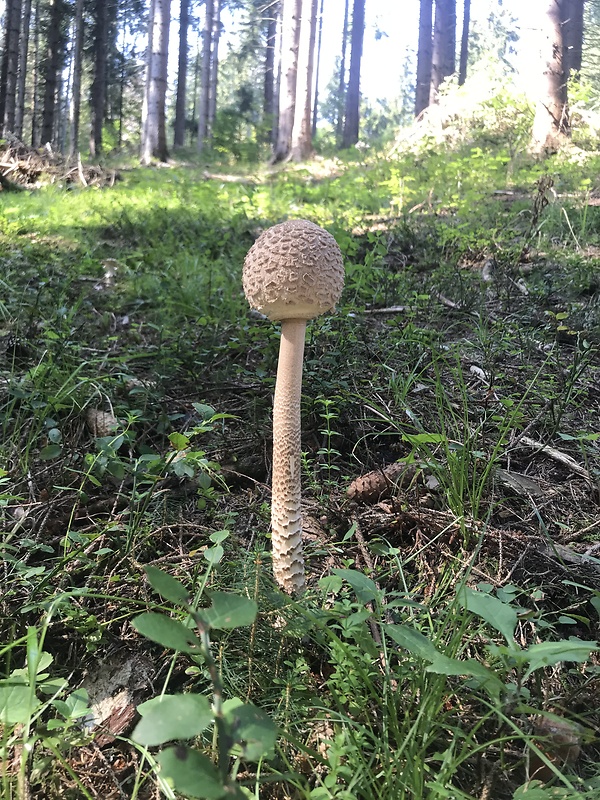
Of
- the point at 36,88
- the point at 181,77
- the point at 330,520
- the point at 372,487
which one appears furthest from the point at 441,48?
the point at 36,88

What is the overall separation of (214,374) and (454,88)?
11.5m

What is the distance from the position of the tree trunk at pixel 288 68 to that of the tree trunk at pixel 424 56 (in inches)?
198

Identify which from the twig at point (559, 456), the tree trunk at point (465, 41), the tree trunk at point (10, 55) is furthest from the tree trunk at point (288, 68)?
the tree trunk at point (465, 41)

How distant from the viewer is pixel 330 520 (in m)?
2.36

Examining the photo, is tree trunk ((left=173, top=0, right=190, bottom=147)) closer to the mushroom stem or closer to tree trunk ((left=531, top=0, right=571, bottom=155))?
tree trunk ((left=531, top=0, right=571, bottom=155))

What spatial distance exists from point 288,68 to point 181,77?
595 inches

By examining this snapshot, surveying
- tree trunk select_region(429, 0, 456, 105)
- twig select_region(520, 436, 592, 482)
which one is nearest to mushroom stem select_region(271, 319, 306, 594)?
twig select_region(520, 436, 592, 482)

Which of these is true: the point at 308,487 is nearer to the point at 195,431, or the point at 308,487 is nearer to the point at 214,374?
the point at 195,431

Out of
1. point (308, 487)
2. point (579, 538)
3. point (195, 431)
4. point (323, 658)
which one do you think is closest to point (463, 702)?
point (323, 658)

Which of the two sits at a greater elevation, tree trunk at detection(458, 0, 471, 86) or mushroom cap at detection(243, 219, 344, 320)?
tree trunk at detection(458, 0, 471, 86)

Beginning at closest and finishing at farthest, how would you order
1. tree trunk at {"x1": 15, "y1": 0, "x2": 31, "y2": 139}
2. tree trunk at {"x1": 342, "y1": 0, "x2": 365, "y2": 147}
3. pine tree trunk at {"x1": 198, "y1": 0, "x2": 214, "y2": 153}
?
tree trunk at {"x1": 342, "y1": 0, "x2": 365, "y2": 147}, pine tree trunk at {"x1": 198, "y1": 0, "x2": 214, "y2": 153}, tree trunk at {"x1": 15, "y1": 0, "x2": 31, "y2": 139}

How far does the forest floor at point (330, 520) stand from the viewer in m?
1.33

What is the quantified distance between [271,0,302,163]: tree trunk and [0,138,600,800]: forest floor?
11672mm

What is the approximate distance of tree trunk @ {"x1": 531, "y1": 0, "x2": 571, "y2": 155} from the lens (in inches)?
325
